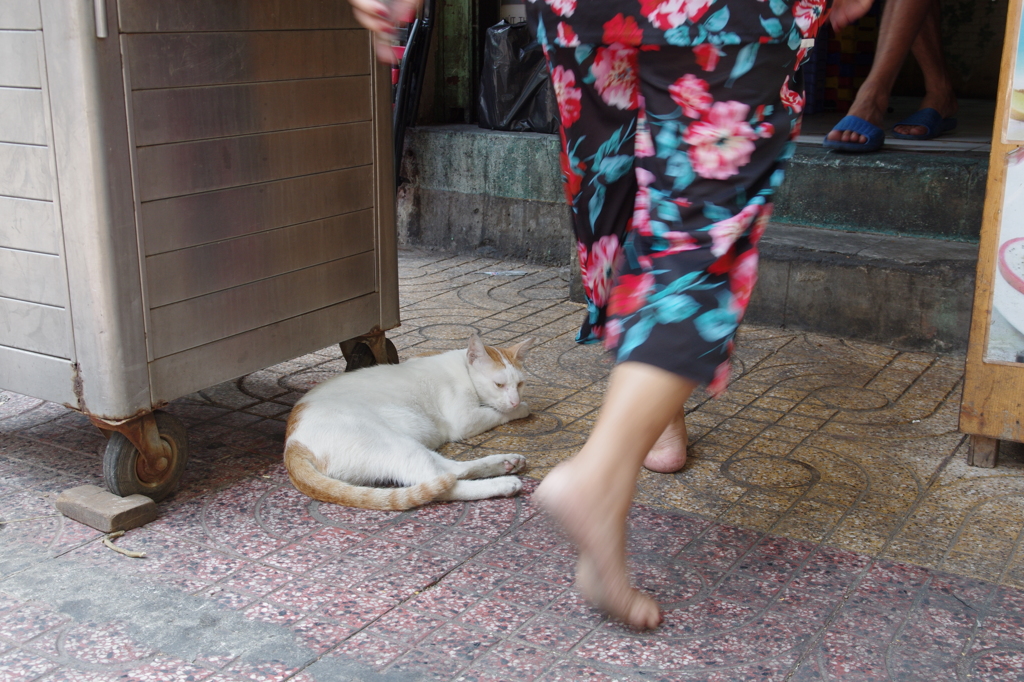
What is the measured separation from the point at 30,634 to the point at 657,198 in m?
1.33

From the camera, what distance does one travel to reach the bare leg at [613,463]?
1417 millimetres

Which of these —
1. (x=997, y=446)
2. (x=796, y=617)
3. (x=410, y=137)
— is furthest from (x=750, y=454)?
(x=410, y=137)

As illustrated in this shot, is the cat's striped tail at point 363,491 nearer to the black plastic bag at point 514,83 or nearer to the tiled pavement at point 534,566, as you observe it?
the tiled pavement at point 534,566

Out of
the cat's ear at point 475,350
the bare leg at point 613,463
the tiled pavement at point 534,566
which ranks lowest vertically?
the tiled pavement at point 534,566

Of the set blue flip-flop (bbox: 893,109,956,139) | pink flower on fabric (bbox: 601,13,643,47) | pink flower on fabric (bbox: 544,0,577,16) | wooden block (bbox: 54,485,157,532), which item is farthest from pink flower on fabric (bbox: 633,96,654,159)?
blue flip-flop (bbox: 893,109,956,139)

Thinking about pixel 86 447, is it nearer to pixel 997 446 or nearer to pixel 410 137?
pixel 997 446

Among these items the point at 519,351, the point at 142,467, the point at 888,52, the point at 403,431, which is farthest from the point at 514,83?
the point at 142,467

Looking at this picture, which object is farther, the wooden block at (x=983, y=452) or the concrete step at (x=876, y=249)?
the concrete step at (x=876, y=249)

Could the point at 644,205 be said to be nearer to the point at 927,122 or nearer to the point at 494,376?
the point at 494,376

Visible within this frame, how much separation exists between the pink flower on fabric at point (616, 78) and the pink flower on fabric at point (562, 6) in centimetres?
9

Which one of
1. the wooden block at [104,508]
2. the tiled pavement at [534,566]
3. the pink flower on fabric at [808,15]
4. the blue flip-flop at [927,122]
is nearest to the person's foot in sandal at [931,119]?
the blue flip-flop at [927,122]

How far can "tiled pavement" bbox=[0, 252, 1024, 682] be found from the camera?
157 centimetres

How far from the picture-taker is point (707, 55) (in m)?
1.47

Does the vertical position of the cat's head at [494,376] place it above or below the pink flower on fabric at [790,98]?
below
